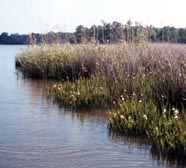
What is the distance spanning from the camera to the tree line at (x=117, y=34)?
52.0 ft

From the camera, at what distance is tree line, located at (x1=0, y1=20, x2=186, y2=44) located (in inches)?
624

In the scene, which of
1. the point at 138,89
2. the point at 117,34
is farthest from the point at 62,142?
the point at 117,34

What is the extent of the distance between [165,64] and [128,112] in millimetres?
2150

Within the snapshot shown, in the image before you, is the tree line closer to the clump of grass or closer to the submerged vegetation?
the submerged vegetation

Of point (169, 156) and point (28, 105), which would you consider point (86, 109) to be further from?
point (169, 156)

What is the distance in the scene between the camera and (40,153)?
7.17 metres

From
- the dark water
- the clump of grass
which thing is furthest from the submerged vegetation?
the dark water

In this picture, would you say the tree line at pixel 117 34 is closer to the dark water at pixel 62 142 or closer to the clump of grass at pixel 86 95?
the clump of grass at pixel 86 95

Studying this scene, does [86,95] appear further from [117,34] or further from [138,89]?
[117,34]

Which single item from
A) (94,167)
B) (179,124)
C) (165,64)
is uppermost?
(165,64)

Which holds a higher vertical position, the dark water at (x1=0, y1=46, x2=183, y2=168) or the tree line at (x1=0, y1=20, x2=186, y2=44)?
the tree line at (x1=0, y1=20, x2=186, y2=44)

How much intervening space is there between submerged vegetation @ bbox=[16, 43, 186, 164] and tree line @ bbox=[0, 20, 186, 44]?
63 cm

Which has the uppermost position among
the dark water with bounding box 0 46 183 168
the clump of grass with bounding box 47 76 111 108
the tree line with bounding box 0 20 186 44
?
the tree line with bounding box 0 20 186 44

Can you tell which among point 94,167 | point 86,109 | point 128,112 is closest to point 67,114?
point 86,109
